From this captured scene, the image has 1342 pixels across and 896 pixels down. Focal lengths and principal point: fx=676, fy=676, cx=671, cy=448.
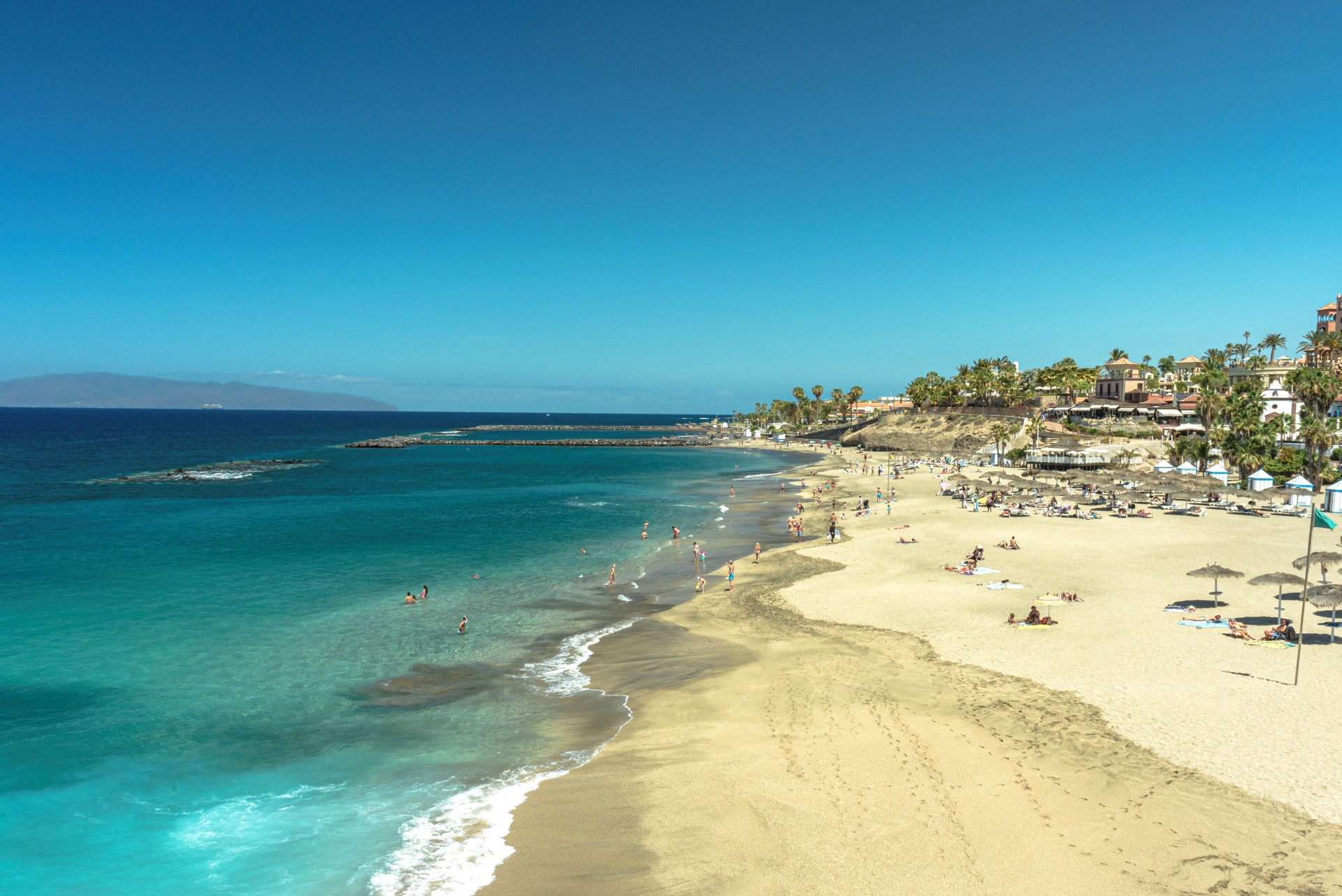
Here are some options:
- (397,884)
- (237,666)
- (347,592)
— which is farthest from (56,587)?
(397,884)

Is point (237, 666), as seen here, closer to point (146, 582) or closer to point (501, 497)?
point (146, 582)

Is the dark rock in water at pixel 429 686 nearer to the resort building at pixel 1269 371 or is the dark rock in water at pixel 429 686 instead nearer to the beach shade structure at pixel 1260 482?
the beach shade structure at pixel 1260 482

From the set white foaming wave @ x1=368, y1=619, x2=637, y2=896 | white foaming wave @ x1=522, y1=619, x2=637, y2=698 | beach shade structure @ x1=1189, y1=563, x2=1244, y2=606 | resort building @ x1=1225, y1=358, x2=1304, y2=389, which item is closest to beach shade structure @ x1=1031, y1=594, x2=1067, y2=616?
beach shade structure @ x1=1189, y1=563, x2=1244, y2=606

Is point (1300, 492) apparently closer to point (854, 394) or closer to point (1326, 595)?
point (1326, 595)

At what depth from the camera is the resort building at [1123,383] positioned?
312 ft

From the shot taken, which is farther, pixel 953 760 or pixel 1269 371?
pixel 1269 371

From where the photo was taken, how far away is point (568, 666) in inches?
800

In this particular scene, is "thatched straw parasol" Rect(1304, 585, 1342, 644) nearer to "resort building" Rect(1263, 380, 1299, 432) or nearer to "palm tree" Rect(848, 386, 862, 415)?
"resort building" Rect(1263, 380, 1299, 432)

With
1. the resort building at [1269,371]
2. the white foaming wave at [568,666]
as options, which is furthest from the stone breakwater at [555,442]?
the white foaming wave at [568,666]

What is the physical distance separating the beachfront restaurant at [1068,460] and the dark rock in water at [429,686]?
205 feet

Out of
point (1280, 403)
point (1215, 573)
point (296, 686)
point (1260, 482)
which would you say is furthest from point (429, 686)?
point (1280, 403)

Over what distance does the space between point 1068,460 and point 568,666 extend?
60.9 m

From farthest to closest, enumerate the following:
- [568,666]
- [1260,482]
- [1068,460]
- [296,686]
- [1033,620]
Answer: [1068,460], [1260,482], [1033,620], [568,666], [296,686]

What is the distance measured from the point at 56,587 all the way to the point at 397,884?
2888cm
